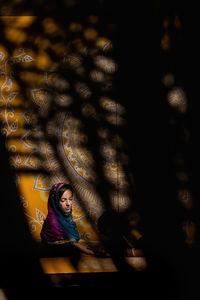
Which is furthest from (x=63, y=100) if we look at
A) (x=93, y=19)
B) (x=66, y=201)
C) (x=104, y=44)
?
(x=66, y=201)

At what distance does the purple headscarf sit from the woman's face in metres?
0.07

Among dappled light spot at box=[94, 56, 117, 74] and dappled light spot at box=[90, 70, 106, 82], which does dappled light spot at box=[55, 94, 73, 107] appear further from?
dappled light spot at box=[94, 56, 117, 74]

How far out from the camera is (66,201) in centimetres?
329

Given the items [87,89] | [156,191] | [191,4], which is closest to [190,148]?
[156,191]

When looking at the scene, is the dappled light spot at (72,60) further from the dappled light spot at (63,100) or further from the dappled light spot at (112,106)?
the dappled light spot at (112,106)

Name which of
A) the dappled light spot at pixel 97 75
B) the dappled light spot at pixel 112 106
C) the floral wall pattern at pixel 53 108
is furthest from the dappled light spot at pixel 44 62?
the dappled light spot at pixel 112 106

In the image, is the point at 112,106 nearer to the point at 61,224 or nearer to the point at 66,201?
the point at 66,201

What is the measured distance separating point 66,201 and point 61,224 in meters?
0.29

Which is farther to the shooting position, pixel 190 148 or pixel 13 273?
pixel 190 148

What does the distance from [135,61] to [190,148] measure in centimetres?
122

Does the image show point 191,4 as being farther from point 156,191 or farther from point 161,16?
point 156,191

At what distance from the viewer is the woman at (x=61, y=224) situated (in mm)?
3293

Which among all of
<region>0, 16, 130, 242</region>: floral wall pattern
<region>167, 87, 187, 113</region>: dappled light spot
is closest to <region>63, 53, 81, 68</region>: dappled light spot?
<region>0, 16, 130, 242</region>: floral wall pattern

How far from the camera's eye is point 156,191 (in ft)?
12.1
